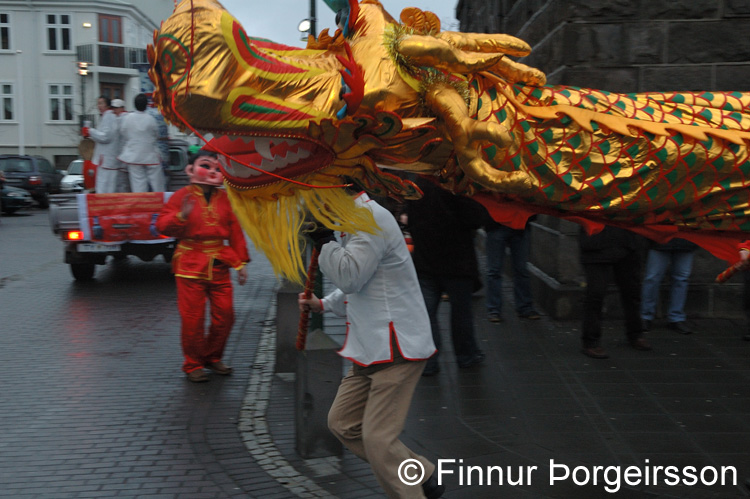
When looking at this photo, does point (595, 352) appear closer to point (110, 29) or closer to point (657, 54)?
point (657, 54)

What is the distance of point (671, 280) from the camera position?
26.3 feet

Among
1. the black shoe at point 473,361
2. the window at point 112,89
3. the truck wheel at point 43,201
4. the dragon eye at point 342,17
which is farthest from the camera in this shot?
the window at point 112,89

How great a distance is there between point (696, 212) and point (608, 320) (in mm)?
5255

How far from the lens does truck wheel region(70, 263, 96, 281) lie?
12.0 meters

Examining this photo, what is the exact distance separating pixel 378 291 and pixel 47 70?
4533cm

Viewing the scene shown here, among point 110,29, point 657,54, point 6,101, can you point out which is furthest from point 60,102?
point 657,54

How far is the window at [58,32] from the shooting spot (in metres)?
43.7

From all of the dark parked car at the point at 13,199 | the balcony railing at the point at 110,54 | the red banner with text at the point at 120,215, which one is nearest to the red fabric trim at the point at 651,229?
the red banner with text at the point at 120,215

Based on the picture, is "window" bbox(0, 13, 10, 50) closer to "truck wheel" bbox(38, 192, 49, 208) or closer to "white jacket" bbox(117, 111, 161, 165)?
"truck wheel" bbox(38, 192, 49, 208)

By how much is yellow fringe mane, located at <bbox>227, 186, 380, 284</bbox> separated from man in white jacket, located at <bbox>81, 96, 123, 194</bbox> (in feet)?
25.8

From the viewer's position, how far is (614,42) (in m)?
8.22

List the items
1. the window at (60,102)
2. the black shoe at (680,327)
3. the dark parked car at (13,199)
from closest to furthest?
the black shoe at (680,327) → the dark parked car at (13,199) → the window at (60,102)

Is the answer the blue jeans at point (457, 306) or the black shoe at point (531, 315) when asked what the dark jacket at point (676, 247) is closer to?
the black shoe at point (531, 315)

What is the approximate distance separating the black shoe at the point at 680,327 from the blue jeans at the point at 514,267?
1536 mm
